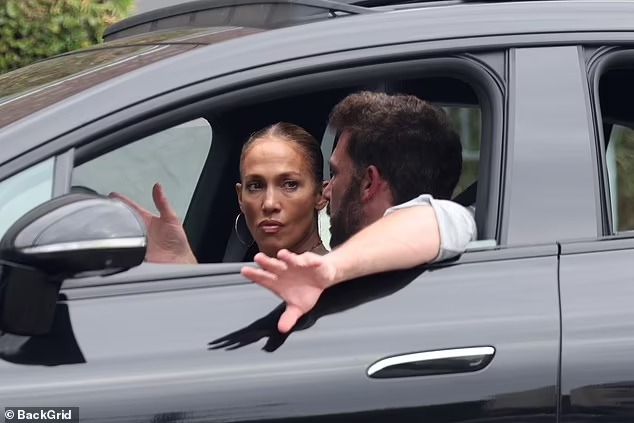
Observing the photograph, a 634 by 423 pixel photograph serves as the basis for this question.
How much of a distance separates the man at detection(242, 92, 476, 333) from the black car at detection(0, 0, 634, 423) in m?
0.06

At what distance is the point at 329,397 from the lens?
6.77 ft

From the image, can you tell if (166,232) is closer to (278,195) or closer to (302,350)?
(278,195)

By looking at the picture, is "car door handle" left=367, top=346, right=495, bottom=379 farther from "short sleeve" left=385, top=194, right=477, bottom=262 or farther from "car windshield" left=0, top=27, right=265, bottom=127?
"car windshield" left=0, top=27, right=265, bottom=127

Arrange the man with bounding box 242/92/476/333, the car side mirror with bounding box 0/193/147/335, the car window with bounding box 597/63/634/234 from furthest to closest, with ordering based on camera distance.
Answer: the car window with bounding box 597/63/634/234
the man with bounding box 242/92/476/333
the car side mirror with bounding box 0/193/147/335

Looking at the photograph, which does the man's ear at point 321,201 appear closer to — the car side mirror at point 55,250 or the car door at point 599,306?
the car door at point 599,306

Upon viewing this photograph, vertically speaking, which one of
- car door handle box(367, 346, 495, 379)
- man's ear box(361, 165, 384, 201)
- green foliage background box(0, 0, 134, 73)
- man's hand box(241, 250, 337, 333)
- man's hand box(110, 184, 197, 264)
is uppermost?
green foliage background box(0, 0, 134, 73)

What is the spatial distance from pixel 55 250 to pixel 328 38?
72 cm

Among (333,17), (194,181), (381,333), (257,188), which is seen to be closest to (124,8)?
(194,181)

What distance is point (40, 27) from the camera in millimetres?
6672

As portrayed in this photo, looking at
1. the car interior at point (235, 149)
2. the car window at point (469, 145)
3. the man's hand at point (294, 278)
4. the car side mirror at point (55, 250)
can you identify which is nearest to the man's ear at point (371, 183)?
the car window at point (469, 145)

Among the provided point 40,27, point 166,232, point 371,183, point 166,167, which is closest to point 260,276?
point 371,183

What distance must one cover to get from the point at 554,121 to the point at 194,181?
64.9 inches

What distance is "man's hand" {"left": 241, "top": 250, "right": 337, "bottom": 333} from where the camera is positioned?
2072 mm

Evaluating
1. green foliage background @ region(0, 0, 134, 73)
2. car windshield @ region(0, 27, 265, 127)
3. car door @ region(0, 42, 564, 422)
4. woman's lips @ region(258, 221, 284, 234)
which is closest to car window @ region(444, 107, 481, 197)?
woman's lips @ region(258, 221, 284, 234)
